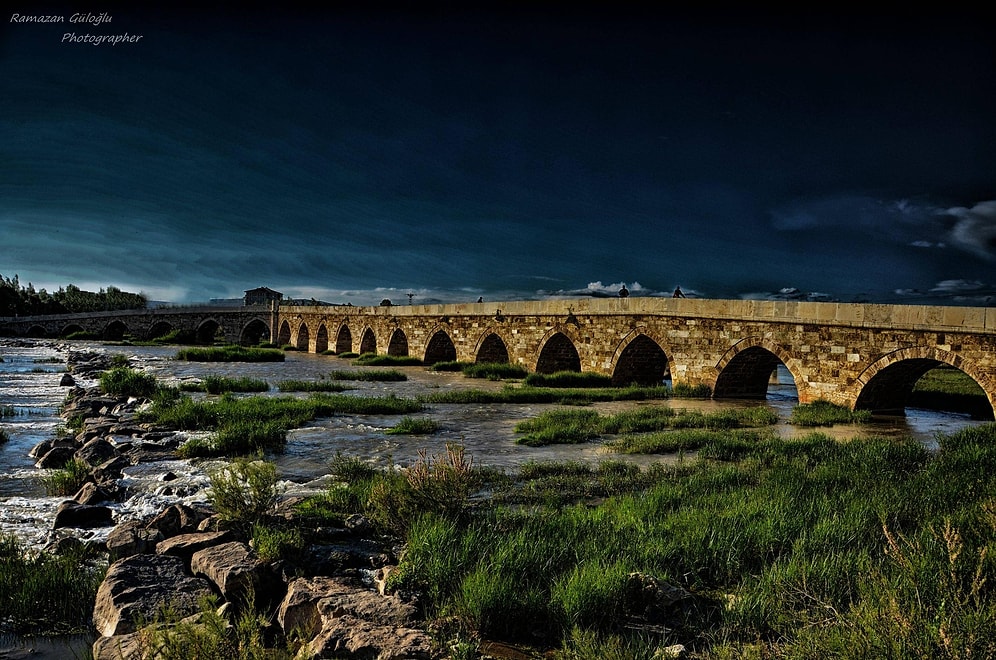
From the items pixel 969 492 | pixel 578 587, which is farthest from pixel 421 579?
pixel 969 492

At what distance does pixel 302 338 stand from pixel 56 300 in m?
61.1

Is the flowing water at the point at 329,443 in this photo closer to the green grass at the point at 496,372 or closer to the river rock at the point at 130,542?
the river rock at the point at 130,542

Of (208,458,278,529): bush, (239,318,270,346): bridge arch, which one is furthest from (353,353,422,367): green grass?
(239,318,270,346): bridge arch

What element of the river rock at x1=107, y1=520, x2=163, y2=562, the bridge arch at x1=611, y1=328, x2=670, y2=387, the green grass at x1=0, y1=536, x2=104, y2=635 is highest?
the bridge arch at x1=611, y1=328, x2=670, y2=387

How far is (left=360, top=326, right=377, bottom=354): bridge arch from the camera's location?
116ft

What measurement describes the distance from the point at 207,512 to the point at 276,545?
139 centimetres

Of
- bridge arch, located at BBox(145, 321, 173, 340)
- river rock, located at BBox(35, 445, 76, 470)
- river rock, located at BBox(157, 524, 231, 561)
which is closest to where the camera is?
river rock, located at BBox(157, 524, 231, 561)

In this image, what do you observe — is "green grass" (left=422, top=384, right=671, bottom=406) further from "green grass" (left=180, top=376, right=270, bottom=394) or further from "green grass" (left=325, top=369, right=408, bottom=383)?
"green grass" (left=325, top=369, right=408, bottom=383)

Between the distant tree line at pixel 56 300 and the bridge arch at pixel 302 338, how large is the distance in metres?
29.5

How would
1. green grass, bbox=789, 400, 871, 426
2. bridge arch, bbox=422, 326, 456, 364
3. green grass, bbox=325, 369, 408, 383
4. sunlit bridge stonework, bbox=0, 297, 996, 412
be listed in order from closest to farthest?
green grass, bbox=789, 400, 871, 426
sunlit bridge stonework, bbox=0, 297, 996, 412
green grass, bbox=325, 369, 408, 383
bridge arch, bbox=422, 326, 456, 364

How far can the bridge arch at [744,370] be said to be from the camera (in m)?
15.8

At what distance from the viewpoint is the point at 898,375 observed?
13320 mm

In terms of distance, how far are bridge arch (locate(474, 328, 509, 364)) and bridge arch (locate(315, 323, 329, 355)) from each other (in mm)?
18135

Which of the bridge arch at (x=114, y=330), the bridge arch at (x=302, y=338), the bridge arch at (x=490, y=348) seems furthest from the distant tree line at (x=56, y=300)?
the bridge arch at (x=490, y=348)
